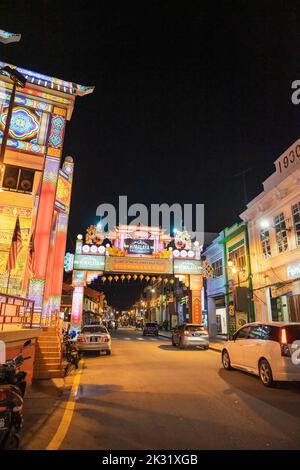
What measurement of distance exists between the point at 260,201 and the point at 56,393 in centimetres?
1753

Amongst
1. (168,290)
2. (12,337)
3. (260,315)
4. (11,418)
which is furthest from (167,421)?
(168,290)

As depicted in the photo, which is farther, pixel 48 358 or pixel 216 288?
pixel 216 288

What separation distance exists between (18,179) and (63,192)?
4.23 metres

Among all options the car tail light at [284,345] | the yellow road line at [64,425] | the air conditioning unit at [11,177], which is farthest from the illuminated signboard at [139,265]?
the car tail light at [284,345]

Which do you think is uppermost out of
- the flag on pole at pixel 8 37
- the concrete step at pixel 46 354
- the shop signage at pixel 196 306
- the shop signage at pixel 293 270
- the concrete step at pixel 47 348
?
the flag on pole at pixel 8 37

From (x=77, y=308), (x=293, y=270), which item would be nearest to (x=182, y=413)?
(x=293, y=270)

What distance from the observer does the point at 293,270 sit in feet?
56.7

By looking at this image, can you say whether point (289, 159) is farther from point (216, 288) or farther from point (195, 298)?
point (195, 298)

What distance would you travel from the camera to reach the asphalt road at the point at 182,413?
456cm

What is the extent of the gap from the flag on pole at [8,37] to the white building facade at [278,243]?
16.5 m

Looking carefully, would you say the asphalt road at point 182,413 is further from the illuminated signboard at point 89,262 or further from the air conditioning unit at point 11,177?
the illuminated signboard at point 89,262

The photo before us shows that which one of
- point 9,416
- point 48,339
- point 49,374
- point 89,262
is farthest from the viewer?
point 89,262

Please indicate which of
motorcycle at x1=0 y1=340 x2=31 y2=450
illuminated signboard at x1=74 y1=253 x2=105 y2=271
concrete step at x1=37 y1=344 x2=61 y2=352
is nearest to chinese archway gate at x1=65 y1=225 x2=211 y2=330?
illuminated signboard at x1=74 y1=253 x2=105 y2=271
